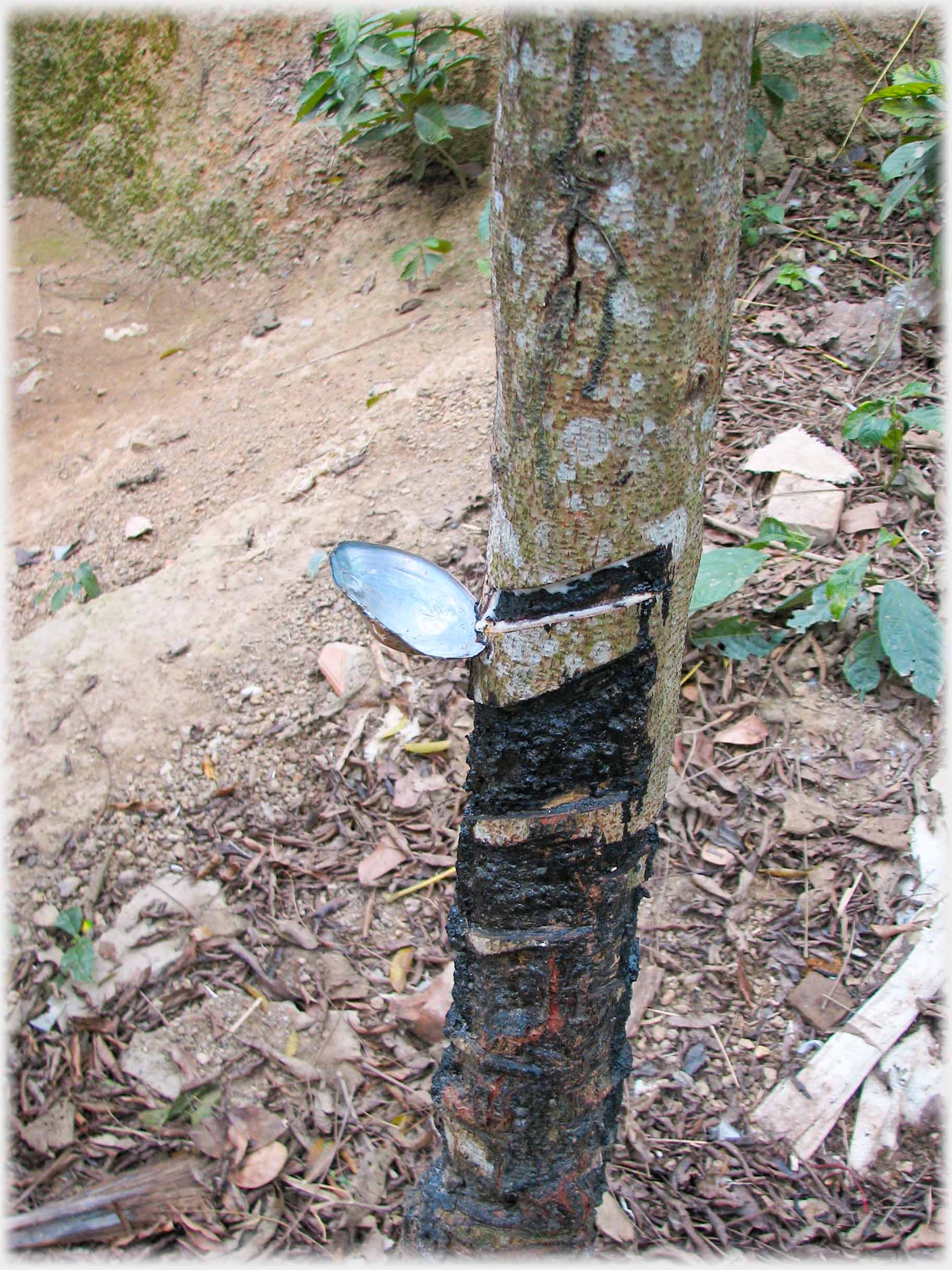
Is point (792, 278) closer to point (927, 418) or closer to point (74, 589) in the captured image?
point (927, 418)

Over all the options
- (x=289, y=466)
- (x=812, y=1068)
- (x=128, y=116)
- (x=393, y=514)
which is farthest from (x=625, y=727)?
(x=128, y=116)

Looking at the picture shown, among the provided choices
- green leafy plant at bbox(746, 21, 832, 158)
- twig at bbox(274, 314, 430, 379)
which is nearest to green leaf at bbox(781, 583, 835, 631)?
green leafy plant at bbox(746, 21, 832, 158)

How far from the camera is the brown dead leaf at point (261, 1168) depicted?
75.0 inches

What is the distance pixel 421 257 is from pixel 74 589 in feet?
5.77

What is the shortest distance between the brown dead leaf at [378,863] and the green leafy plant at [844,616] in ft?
3.01

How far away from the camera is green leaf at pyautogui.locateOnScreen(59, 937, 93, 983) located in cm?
217

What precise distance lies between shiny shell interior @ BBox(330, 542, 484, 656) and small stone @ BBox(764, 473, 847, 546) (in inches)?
65.2

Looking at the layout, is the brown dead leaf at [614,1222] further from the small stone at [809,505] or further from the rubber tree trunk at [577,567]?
the small stone at [809,505]

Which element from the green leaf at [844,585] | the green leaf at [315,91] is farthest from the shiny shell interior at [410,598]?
the green leaf at [315,91]

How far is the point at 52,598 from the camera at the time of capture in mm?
3154

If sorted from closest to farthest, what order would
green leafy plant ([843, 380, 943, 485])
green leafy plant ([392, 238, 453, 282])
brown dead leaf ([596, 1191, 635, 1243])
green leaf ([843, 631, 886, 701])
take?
brown dead leaf ([596, 1191, 635, 1243]), green leaf ([843, 631, 886, 701]), green leafy plant ([843, 380, 943, 485]), green leafy plant ([392, 238, 453, 282])

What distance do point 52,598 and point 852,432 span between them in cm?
250

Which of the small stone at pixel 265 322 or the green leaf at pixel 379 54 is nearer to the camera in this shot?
the green leaf at pixel 379 54

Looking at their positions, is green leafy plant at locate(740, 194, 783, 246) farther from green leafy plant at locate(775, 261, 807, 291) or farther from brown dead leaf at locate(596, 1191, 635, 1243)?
brown dead leaf at locate(596, 1191, 635, 1243)
